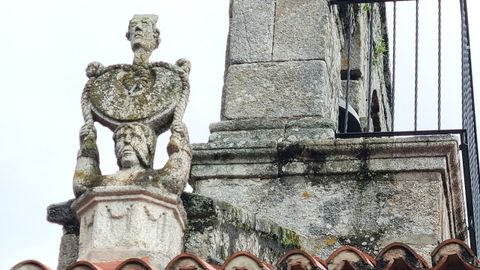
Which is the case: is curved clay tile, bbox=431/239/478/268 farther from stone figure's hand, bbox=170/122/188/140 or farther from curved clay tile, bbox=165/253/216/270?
stone figure's hand, bbox=170/122/188/140

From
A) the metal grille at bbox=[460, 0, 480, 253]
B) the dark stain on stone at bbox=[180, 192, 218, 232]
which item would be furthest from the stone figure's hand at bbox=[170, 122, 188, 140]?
the metal grille at bbox=[460, 0, 480, 253]

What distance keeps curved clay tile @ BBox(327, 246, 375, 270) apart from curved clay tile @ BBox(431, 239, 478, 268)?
323 millimetres

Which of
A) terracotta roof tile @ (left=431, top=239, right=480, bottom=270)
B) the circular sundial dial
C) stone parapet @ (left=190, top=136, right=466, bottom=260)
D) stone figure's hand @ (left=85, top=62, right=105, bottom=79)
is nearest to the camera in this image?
terracotta roof tile @ (left=431, top=239, right=480, bottom=270)

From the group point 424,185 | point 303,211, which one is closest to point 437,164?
point 424,185

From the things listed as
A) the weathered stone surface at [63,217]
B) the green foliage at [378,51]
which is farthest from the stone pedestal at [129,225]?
the green foliage at [378,51]

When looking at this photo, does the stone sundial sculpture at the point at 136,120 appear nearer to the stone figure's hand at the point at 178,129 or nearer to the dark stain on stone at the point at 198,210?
the stone figure's hand at the point at 178,129

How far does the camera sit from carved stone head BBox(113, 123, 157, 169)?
8461 millimetres

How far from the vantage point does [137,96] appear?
8.62 m

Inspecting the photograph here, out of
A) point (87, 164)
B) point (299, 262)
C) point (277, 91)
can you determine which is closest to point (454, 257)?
point (299, 262)

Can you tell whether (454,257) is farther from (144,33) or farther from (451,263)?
(144,33)

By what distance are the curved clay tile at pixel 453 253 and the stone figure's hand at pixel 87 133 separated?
2.11m

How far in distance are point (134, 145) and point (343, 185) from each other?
1.78 meters

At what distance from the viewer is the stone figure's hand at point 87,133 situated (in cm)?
863

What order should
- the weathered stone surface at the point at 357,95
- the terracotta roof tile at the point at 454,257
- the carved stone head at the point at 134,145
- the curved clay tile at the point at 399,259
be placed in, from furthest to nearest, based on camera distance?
the weathered stone surface at the point at 357,95
the carved stone head at the point at 134,145
the curved clay tile at the point at 399,259
the terracotta roof tile at the point at 454,257
